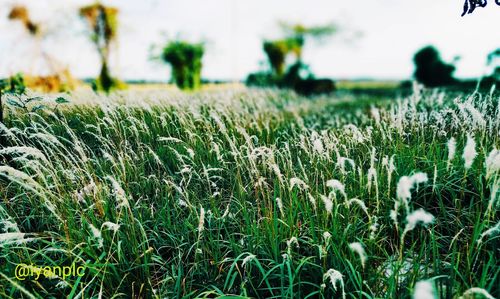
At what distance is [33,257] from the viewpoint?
7.86 feet

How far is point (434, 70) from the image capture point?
16.0 m

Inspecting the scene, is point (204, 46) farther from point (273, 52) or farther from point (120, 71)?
point (120, 71)

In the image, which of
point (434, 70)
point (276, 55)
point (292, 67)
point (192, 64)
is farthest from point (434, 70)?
point (192, 64)

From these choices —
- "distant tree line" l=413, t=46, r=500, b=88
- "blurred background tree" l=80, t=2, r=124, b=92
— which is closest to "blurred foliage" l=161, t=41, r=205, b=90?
"blurred background tree" l=80, t=2, r=124, b=92

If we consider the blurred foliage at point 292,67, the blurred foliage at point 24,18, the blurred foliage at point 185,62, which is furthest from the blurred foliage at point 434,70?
the blurred foliage at point 24,18

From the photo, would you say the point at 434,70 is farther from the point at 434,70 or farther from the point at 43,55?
the point at 43,55

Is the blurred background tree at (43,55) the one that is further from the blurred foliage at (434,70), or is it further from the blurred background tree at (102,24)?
the blurred foliage at (434,70)

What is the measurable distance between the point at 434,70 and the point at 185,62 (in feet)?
61.6

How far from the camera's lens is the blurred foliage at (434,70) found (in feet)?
52.2

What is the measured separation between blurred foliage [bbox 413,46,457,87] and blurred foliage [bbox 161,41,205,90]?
54.6 feet

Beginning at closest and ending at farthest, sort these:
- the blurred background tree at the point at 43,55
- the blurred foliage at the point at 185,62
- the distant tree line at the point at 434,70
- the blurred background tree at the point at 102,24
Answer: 1. the distant tree line at the point at 434,70
2. the blurred background tree at the point at 43,55
3. the blurred background tree at the point at 102,24
4. the blurred foliage at the point at 185,62

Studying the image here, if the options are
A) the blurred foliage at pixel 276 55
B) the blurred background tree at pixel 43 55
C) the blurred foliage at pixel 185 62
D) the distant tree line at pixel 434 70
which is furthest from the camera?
the blurred foliage at pixel 276 55

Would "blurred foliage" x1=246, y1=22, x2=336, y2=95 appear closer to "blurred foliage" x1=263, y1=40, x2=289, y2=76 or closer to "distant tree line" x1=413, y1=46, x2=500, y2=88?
"blurred foliage" x1=263, y1=40, x2=289, y2=76

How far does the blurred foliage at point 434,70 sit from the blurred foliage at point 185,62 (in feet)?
54.6
